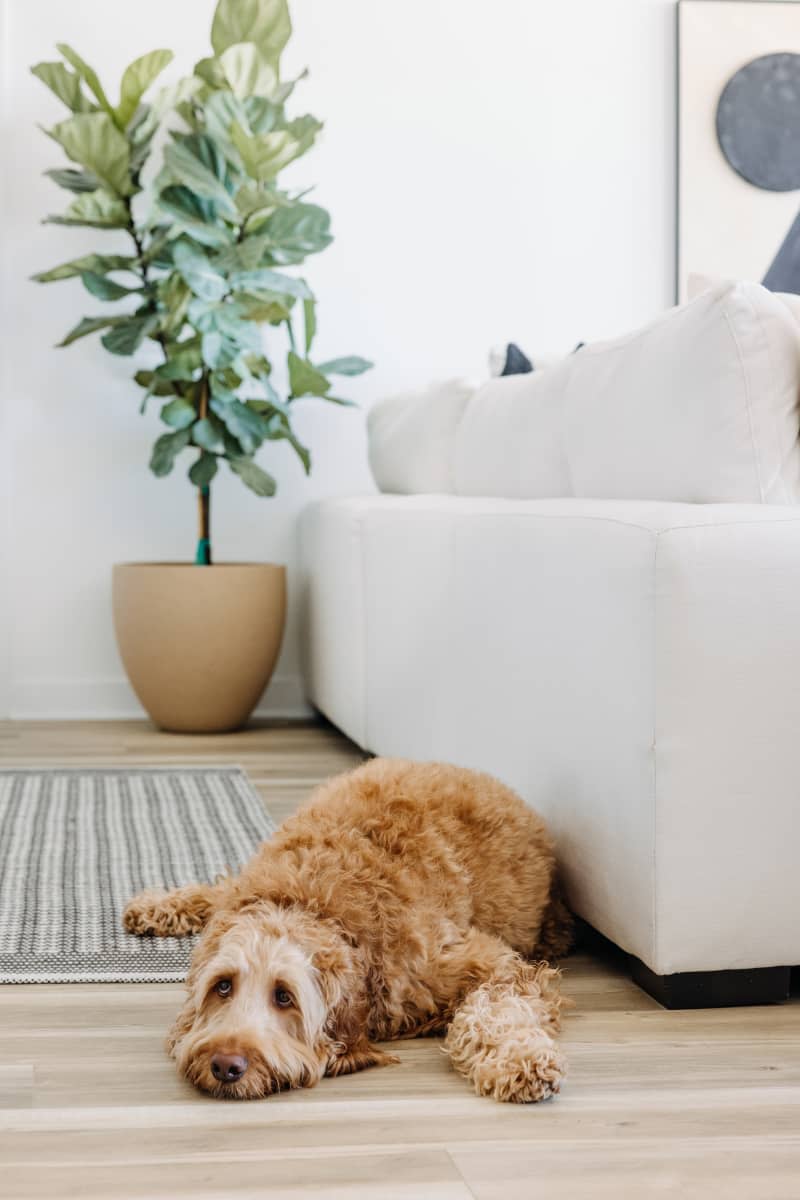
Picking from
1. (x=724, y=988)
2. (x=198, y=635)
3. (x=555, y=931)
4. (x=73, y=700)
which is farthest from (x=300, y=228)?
(x=724, y=988)

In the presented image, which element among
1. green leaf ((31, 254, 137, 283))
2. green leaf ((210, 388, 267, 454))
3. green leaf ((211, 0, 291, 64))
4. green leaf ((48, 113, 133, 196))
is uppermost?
green leaf ((211, 0, 291, 64))

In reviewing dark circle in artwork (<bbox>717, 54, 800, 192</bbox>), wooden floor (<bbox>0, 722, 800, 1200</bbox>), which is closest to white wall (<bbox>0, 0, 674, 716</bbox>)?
dark circle in artwork (<bbox>717, 54, 800, 192</bbox>)

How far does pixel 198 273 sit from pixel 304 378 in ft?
1.30

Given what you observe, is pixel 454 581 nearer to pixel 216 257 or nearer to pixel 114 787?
pixel 114 787

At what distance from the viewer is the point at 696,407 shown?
173 cm

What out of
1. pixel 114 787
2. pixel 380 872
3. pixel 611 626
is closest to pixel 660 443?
pixel 611 626

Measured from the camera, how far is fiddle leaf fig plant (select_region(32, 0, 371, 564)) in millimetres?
3420

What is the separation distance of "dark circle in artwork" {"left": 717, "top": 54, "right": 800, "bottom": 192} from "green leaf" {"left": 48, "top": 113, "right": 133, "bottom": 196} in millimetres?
1750

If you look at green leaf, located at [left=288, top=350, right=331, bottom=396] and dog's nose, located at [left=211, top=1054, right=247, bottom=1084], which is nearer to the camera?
dog's nose, located at [left=211, top=1054, right=247, bottom=1084]

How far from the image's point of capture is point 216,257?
346 centimetres

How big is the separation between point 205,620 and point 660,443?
1912 millimetres

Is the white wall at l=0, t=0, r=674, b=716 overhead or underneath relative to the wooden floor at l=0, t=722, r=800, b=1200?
overhead

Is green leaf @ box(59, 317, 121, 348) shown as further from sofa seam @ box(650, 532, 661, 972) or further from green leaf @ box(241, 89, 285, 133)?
sofa seam @ box(650, 532, 661, 972)

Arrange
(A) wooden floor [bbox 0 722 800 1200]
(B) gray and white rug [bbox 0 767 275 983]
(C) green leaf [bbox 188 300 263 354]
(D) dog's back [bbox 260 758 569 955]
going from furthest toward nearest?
1. (C) green leaf [bbox 188 300 263 354]
2. (B) gray and white rug [bbox 0 767 275 983]
3. (D) dog's back [bbox 260 758 569 955]
4. (A) wooden floor [bbox 0 722 800 1200]
